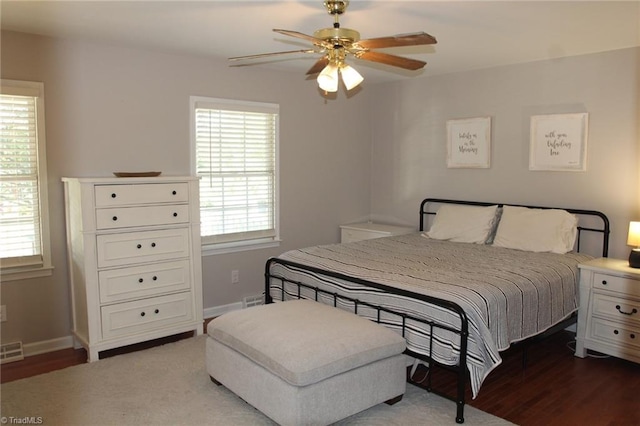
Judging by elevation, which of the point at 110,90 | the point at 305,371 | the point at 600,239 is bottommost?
the point at 305,371

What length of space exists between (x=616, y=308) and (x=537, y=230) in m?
0.84

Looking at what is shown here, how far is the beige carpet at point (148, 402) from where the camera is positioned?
2.75m

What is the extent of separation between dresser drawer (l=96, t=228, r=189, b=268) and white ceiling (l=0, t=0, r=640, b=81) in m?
1.41

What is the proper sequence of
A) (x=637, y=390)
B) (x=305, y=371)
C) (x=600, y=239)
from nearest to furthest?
(x=305, y=371) < (x=637, y=390) < (x=600, y=239)

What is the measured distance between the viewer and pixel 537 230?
4082mm

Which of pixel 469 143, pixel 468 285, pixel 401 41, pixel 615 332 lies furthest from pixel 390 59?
pixel 615 332

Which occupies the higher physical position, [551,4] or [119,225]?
[551,4]

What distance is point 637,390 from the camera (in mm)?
3143

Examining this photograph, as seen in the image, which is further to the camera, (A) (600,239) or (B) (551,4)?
(A) (600,239)

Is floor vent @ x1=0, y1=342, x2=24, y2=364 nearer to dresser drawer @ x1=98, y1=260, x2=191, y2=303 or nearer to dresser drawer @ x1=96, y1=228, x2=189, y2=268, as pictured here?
dresser drawer @ x1=98, y1=260, x2=191, y2=303

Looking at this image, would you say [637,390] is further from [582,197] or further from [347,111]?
[347,111]

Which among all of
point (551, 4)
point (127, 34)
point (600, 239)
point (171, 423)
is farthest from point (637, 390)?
point (127, 34)

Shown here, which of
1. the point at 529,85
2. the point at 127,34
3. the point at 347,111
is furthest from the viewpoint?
the point at 347,111

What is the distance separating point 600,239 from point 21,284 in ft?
14.4
